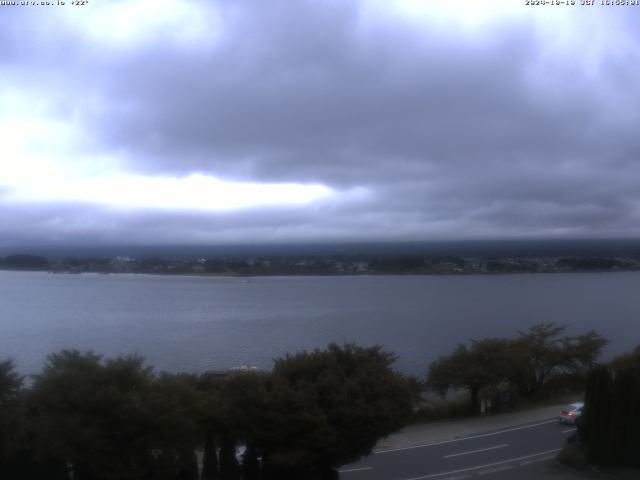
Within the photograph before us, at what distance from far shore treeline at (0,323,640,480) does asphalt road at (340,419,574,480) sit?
218 cm

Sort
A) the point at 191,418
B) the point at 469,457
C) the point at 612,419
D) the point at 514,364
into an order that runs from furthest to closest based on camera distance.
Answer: the point at 514,364 → the point at 469,457 → the point at 612,419 → the point at 191,418

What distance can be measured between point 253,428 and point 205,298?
260 feet

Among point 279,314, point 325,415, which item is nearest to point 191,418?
point 325,415

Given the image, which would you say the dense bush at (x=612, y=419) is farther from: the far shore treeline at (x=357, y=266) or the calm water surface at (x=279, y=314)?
the far shore treeline at (x=357, y=266)

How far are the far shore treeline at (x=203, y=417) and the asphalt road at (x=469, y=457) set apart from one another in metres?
2.18

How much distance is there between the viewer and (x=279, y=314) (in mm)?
70750

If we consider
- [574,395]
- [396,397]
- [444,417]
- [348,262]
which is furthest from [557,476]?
[348,262]

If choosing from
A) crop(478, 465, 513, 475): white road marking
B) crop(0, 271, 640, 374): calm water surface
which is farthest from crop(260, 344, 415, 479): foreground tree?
crop(0, 271, 640, 374): calm water surface

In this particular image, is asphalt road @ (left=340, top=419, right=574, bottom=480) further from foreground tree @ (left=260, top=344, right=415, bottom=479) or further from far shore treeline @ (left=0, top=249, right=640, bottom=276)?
far shore treeline @ (left=0, top=249, right=640, bottom=276)

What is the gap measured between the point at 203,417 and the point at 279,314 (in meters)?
55.1

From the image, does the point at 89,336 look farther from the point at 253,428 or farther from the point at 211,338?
the point at 253,428

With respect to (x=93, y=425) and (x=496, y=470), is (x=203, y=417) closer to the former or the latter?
(x=93, y=425)

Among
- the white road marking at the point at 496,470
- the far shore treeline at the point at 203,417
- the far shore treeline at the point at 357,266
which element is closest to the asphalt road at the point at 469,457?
the white road marking at the point at 496,470

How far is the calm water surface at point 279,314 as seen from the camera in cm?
4975
